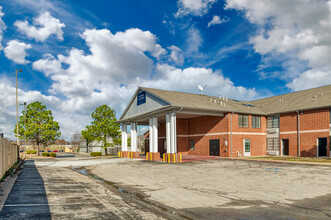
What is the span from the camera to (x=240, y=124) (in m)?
32.0

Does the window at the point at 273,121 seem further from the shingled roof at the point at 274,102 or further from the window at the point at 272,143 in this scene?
the window at the point at 272,143

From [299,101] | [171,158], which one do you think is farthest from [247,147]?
[171,158]

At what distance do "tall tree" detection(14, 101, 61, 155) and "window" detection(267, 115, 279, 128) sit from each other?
1446 inches

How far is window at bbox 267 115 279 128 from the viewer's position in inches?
1305

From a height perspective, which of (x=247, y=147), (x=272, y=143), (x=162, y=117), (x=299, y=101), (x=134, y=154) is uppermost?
(x=299, y=101)

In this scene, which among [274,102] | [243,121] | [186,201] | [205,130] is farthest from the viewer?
[274,102]

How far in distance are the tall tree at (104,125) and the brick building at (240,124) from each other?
32.8ft

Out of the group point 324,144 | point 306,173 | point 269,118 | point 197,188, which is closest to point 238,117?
point 269,118

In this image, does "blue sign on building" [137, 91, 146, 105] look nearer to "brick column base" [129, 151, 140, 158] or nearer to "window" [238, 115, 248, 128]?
"brick column base" [129, 151, 140, 158]

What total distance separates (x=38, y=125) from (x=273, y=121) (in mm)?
39490

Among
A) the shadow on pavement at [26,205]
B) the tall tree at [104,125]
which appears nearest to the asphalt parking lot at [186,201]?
the shadow on pavement at [26,205]

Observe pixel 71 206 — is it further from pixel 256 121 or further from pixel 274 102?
pixel 274 102

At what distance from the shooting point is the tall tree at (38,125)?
150ft

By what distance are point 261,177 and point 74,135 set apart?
113481mm
